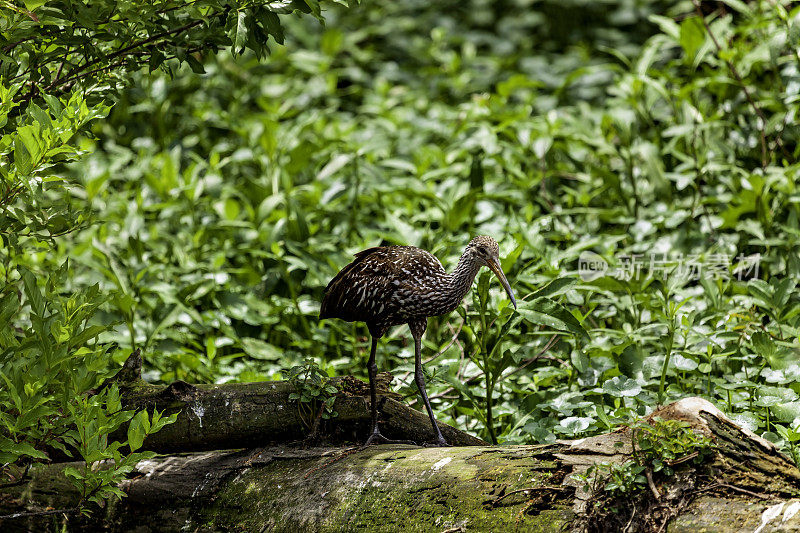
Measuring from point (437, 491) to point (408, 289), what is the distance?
111 cm

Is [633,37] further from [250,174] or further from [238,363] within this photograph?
[238,363]

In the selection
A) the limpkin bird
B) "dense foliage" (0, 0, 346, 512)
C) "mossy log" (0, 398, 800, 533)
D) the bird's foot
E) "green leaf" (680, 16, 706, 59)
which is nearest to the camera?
"mossy log" (0, 398, 800, 533)

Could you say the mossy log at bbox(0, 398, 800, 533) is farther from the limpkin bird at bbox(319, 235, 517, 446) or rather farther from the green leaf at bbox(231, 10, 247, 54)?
the green leaf at bbox(231, 10, 247, 54)

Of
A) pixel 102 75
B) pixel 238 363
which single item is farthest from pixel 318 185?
pixel 102 75

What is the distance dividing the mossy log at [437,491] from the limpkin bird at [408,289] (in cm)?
48

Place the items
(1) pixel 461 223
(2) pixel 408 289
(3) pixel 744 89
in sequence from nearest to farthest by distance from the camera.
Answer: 1. (2) pixel 408 289
2. (1) pixel 461 223
3. (3) pixel 744 89

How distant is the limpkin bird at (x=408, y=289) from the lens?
13.1ft

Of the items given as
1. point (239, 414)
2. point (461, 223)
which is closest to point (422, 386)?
point (239, 414)

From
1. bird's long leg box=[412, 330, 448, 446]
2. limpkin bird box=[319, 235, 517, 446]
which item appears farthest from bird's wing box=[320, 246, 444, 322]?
bird's long leg box=[412, 330, 448, 446]

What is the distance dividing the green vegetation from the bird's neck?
0.14m

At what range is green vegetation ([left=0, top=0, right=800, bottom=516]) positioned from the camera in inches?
154

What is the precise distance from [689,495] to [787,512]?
0.31 meters

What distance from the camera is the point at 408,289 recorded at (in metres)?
3.99

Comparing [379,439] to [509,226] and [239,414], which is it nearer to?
[239,414]
